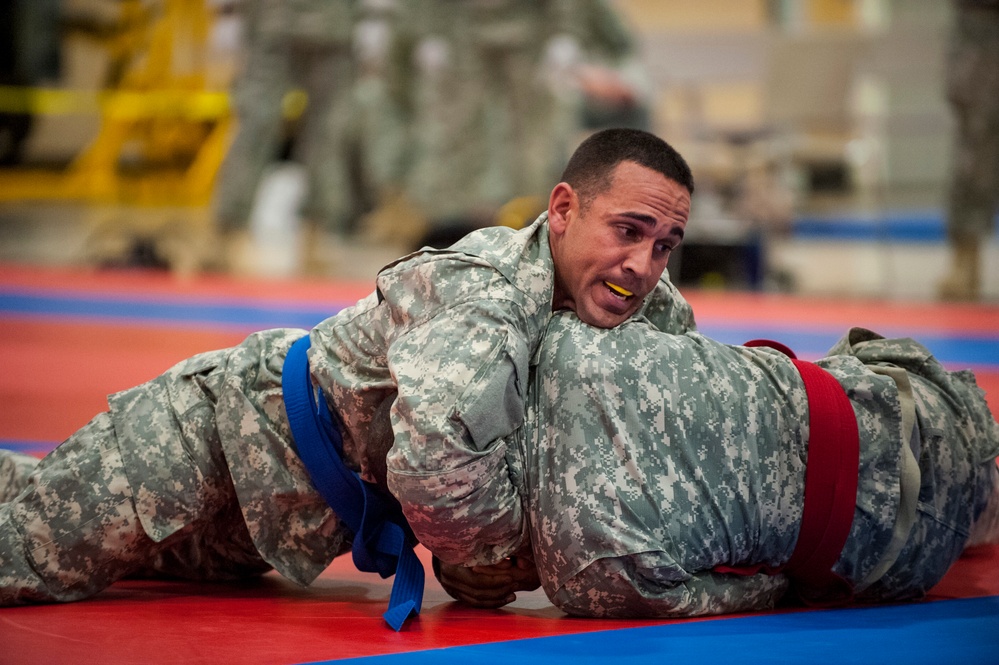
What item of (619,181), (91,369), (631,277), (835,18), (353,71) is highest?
(835,18)

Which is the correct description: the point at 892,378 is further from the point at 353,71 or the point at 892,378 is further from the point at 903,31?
the point at 903,31

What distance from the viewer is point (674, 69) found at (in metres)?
12.7

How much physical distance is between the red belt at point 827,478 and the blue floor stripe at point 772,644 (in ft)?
0.38

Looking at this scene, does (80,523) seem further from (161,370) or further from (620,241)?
(161,370)

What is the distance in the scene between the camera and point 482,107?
387 inches

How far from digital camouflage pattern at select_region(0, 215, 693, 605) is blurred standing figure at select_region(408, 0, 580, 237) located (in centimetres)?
696

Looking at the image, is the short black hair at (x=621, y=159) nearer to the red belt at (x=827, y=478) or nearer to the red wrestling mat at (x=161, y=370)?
the red belt at (x=827, y=478)

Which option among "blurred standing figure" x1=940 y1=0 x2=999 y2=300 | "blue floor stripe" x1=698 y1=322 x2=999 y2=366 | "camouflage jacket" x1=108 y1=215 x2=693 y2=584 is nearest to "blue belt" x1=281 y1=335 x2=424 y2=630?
"camouflage jacket" x1=108 y1=215 x2=693 y2=584

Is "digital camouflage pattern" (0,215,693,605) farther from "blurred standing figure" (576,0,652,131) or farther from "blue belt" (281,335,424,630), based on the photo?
"blurred standing figure" (576,0,652,131)

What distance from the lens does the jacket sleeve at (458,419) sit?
72.5 inches

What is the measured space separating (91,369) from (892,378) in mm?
3483

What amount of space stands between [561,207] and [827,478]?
0.69m

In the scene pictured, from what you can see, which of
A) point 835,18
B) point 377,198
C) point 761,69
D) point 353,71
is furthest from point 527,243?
point 835,18

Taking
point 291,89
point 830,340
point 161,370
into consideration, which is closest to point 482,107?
point 291,89
